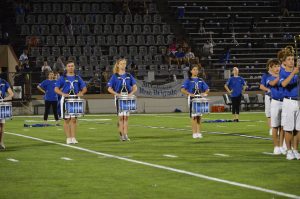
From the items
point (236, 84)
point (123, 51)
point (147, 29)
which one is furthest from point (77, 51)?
point (236, 84)

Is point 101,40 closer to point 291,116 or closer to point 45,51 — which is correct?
point 45,51

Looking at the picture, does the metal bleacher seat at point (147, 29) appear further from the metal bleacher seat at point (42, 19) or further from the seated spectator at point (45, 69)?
the seated spectator at point (45, 69)

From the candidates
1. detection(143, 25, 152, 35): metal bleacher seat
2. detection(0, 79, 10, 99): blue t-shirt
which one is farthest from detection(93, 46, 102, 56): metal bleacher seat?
detection(0, 79, 10, 99): blue t-shirt

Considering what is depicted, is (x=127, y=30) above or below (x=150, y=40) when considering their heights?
above

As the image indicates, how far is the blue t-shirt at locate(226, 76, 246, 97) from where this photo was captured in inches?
1221

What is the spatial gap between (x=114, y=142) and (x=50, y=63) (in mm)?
23120

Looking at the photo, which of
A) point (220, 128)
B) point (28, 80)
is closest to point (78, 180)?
point (220, 128)

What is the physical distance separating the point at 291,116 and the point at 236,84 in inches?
657

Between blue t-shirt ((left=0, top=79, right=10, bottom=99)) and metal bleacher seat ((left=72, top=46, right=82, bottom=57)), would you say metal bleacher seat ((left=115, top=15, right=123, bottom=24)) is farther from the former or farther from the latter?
blue t-shirt ((left=0, top=79, right=10, bottom=99))

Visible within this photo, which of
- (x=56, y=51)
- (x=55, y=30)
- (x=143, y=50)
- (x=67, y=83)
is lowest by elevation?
(x=67, y=83)

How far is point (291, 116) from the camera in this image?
14.5m

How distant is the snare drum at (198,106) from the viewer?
21.9 m

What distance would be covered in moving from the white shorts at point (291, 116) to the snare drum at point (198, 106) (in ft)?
24.2

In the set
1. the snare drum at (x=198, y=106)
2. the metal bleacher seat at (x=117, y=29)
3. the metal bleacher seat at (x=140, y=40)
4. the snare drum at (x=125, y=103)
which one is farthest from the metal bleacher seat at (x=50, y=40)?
the snare drum at (x=125, y=103)
